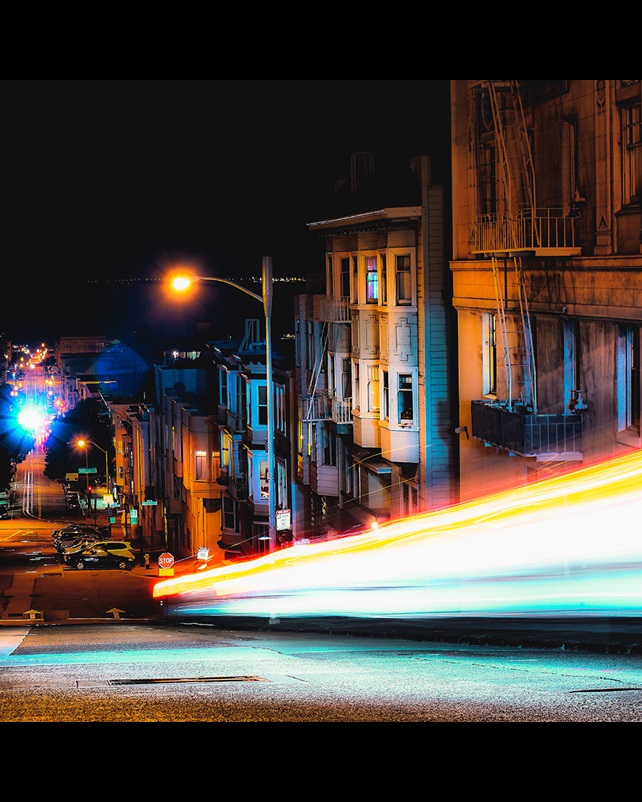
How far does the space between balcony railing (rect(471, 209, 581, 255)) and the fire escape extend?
19 mm

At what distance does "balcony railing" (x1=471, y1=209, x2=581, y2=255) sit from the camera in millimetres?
24469

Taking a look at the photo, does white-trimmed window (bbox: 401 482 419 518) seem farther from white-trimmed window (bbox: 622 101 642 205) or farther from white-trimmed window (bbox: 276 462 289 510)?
white-trimmed window (bbox: 622 101 642 205)

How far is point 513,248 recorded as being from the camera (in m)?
25.8

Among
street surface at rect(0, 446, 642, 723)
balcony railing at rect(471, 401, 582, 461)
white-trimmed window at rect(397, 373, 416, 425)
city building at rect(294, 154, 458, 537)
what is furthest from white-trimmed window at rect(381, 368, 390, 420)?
balcony railing at rect(471, 401, 582, 461)

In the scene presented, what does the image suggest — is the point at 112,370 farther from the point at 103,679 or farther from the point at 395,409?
the point at 103,679

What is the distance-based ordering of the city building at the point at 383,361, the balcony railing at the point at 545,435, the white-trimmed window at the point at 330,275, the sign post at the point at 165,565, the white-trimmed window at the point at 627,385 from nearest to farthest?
the white-trimmed window at the point at 627,385, the balcony railing at the point at 545,435, the city building at the point at 383,361, the white-trimmed window at the point at 330,275, the sign post at the point at 165,565

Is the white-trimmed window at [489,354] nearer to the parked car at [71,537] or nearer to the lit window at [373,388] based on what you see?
the lit window at [373,388]

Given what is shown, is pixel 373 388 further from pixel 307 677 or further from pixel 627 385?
pixel 307 677

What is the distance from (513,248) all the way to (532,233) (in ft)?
3.64

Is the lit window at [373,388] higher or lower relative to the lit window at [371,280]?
lower

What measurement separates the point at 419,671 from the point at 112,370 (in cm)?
18189

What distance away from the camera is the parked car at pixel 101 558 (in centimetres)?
5609

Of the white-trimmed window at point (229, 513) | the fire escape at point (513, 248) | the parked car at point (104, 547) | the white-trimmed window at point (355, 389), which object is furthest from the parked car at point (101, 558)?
the fire escape at point (513, 248)

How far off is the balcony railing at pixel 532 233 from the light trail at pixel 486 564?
14.2 feet
